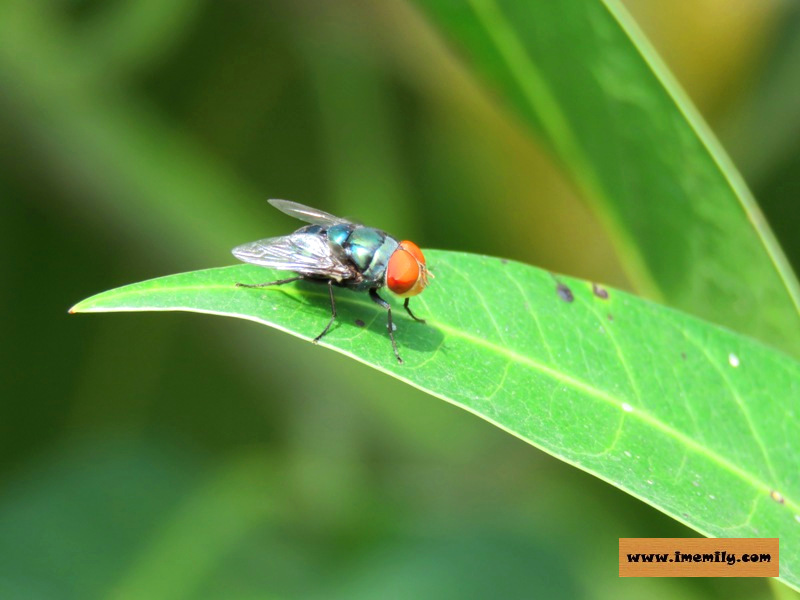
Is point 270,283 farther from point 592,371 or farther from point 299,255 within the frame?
point 592,371

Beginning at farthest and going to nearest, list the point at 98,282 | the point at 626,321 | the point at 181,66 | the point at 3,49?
the point at 181,66
the point at 98,282
the point at 3,49
the point at 626,321

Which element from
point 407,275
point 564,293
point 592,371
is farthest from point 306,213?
point 592,371

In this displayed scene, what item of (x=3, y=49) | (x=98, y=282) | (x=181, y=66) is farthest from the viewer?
(x=181, y=66)

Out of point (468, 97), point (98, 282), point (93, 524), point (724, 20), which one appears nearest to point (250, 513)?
point (93, 524)

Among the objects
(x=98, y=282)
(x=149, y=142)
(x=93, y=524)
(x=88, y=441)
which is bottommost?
(x=93, y=524)

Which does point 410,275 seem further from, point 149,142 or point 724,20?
point 724,20

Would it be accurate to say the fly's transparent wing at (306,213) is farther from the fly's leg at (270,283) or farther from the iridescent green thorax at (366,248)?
the fly's leg at (270,283)

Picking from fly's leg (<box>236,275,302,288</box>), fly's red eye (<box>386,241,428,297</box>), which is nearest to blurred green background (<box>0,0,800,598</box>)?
fly's leg (<box>236,275,302,288</box>)

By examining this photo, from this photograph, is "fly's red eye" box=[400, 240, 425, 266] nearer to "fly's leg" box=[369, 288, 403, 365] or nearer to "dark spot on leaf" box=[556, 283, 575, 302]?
"fly's leg" box=[369, 288, 403, 365]
